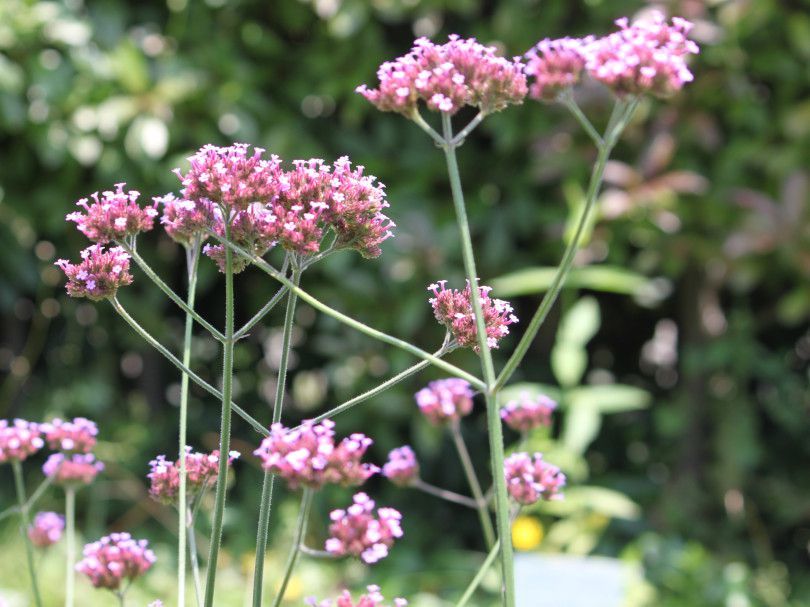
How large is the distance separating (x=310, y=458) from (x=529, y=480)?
0.40 metres

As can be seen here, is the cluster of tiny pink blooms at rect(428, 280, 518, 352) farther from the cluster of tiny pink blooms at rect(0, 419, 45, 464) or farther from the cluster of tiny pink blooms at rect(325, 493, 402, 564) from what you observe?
the cluster of tiny pink blooms at rect(0, 419, 45, 464)

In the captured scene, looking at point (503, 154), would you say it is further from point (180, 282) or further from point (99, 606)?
point (99, 606)

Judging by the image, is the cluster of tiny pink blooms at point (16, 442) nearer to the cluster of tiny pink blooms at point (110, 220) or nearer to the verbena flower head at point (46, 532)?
the verbena flower head at point (46, 532)

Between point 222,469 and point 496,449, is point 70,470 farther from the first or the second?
point 496,449

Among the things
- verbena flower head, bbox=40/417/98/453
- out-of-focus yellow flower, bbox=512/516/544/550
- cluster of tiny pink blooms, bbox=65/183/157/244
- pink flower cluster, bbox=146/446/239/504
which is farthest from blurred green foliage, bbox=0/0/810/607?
cluster of tiny pink blooms, bbox=65/183/157/244

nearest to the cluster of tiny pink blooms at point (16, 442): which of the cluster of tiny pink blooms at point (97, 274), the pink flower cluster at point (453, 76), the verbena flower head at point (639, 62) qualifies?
the cluster of tiny pink blooms at point (97, 274)

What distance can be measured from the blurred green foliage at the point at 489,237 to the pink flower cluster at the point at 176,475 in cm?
199

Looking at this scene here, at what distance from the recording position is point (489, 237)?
127 inches

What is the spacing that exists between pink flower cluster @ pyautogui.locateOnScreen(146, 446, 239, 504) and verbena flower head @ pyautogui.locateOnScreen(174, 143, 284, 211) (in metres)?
0.25

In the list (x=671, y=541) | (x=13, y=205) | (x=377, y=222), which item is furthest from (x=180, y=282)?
(x=377, y=222)

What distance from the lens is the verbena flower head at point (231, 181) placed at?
0.85 metres

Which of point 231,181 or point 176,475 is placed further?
point 176,475

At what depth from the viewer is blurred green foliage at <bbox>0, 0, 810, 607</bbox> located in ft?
9.97

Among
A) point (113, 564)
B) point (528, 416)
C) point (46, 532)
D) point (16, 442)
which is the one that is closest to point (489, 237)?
point (528, 416)
